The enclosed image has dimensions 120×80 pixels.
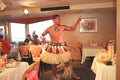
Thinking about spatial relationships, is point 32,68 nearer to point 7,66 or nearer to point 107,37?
point 7,66

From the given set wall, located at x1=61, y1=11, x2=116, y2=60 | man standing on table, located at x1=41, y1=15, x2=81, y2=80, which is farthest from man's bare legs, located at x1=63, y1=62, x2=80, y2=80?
wall, located at x1=61, y1=11, x2=116, y2=60

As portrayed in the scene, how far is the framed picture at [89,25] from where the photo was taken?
6.88 metres

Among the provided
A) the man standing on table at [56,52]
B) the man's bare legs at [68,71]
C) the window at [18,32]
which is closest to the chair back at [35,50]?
the man standing on table at [56,52]

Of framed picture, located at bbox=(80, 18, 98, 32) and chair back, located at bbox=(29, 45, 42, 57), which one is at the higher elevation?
framed picture, located at bbox=(80, 18, 98, 32)

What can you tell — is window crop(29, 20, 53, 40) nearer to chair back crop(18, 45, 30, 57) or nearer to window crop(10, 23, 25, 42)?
Result: window crop(10, 23, 25, 42)

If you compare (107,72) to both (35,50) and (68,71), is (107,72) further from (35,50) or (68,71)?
(35,50)

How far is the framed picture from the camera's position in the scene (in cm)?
688

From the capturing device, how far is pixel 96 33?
690 centimetres

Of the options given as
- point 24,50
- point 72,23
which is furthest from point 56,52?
point 72,23

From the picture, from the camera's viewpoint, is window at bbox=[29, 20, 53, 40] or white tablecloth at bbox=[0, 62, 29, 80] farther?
window at bbox=[29, 20, 53, 40]

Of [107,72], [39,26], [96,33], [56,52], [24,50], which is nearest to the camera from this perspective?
[107,72]

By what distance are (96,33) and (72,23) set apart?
3.68 feet

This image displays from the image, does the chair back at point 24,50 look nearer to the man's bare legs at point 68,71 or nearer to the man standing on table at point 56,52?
the man standing on table at point 56,52

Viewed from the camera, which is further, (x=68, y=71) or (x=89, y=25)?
(x=89, y=25)
